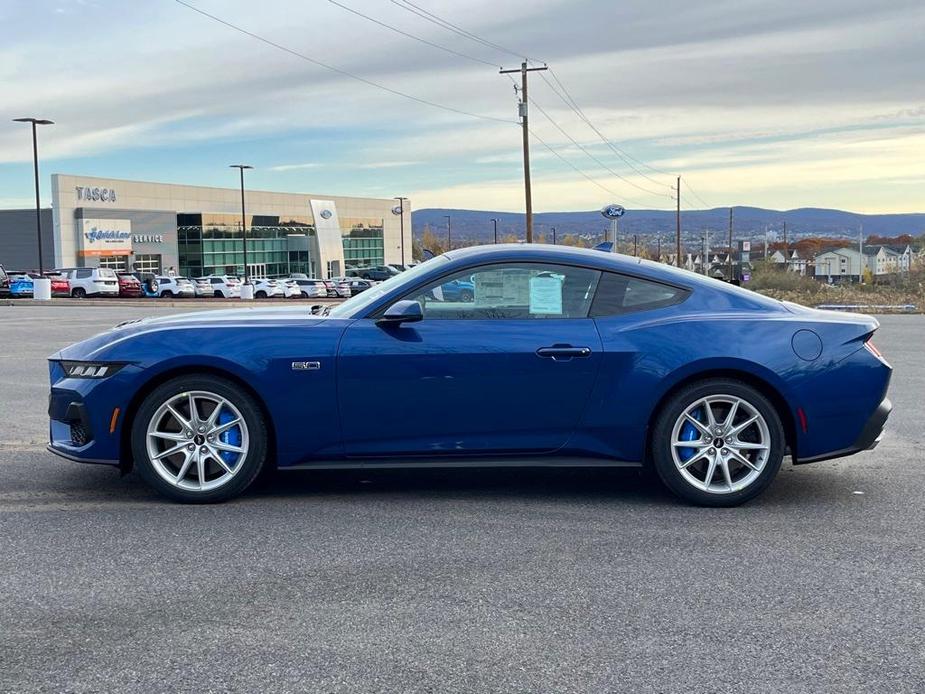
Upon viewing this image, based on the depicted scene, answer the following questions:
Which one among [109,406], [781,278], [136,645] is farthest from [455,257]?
[781,278]

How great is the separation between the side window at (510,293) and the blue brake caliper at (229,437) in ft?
3.90

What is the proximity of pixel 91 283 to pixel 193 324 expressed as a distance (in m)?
49.9

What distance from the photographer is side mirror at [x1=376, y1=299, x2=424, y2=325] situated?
17.6 ft

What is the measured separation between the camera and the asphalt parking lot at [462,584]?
133 inches

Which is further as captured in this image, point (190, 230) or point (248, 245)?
point (248, 245)

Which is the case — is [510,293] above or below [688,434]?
above

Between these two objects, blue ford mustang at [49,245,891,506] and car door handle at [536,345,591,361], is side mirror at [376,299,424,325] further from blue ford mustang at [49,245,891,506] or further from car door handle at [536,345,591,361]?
car door handle at [536,345,591,361]

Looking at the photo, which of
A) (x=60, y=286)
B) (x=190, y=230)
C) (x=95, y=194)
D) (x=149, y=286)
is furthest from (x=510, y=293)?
(x=190, y=230)

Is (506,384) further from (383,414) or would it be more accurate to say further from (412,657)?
(412,657)

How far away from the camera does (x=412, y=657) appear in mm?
3486

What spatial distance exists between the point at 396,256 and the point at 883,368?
109m

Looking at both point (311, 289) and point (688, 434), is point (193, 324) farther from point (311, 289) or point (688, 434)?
point (311, 289)

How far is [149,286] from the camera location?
55.2 meters

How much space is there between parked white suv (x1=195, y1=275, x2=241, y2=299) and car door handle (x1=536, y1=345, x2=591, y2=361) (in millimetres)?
52226
